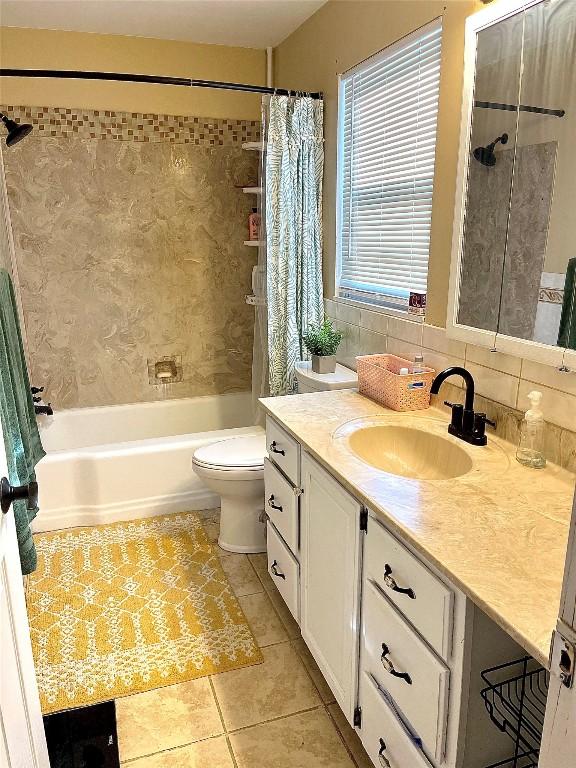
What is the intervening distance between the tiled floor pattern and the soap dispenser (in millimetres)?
1004

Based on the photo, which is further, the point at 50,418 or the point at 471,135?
the point at 50,418

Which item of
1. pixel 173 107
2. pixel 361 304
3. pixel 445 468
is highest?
pixel 173 107

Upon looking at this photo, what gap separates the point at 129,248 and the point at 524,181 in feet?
Answer: 8.12

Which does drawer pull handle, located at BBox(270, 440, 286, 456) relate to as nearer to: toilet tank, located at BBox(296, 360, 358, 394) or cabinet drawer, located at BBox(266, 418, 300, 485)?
cabinet drawer, located at BBox(266, 418, 300, 485)

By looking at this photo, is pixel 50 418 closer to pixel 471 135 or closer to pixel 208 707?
pixel 208 707

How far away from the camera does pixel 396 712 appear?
1343mm

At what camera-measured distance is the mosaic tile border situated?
3.13m

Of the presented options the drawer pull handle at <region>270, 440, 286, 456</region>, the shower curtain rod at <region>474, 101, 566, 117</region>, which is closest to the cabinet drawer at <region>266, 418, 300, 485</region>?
the drawer pull handle at <region>270, 440, 286, 456</region>

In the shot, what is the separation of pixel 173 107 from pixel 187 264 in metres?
0.91

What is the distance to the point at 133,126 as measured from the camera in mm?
3281

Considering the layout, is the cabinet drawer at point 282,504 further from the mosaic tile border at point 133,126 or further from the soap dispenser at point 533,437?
the mosaic tile border at point 133,126

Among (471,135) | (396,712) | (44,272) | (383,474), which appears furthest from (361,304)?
(44,272)

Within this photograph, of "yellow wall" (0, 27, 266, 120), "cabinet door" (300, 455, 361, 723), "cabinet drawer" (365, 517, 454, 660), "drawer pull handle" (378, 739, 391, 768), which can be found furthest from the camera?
"yellow wall" (0, 27, 266, 120)

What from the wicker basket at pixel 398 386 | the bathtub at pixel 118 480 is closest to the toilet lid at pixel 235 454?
the bathtub at pixel 118 480
